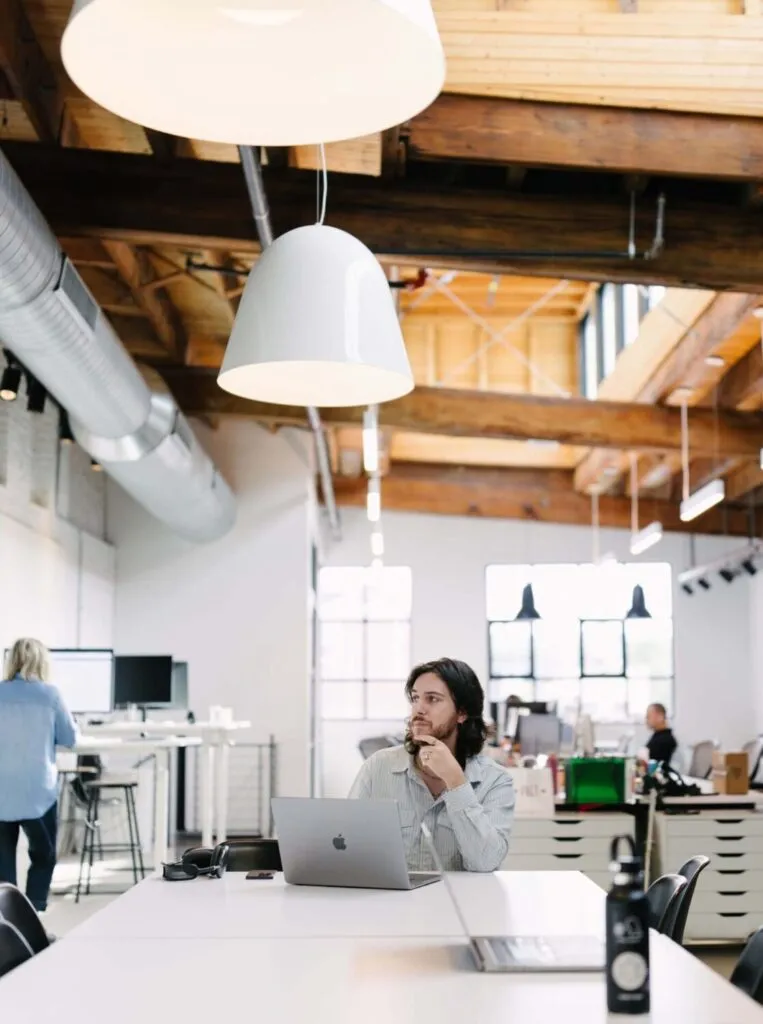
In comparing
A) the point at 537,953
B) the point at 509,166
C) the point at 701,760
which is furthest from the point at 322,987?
the point at 701,760

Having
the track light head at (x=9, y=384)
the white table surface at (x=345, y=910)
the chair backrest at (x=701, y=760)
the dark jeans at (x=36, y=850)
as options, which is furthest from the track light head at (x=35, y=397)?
the chair backrest at (x=701, y=760)

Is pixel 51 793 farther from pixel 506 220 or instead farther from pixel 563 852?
pixel 506 220

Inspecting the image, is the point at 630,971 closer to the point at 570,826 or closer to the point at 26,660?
the point at 570,826

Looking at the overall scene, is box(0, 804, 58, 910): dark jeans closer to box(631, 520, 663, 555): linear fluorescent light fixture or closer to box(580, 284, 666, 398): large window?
box(580, 284, 666, 398): large window

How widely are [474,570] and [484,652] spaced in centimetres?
111

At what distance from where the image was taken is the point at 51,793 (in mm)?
7410

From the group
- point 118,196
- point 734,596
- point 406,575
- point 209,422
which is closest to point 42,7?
point 118,196

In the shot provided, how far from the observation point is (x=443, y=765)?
3.74 metres

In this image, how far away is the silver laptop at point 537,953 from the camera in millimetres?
2365

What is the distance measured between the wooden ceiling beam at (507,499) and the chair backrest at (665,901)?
1361cm

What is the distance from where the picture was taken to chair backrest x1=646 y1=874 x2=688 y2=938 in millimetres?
3248

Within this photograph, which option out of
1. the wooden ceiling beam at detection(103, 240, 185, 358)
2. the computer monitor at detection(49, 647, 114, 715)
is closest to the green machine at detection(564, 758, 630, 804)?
the wooden ceiling beam at detection(103, 240, 185, 358)

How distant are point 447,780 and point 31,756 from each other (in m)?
4.19

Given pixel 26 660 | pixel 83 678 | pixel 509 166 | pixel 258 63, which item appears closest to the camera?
pixel 258 63
